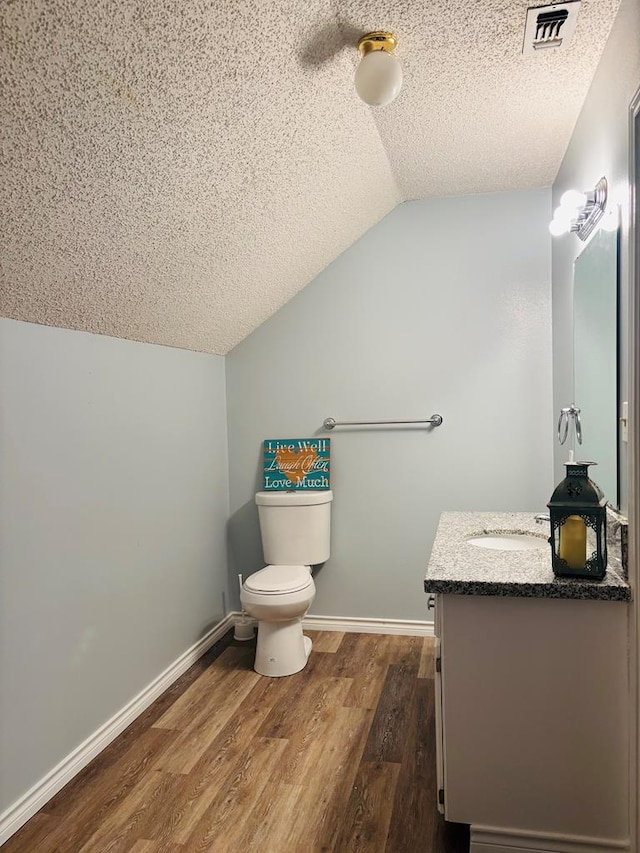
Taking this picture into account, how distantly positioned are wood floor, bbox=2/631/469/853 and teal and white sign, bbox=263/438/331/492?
0.93 metres

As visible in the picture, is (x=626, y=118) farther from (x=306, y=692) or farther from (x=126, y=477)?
(x=306, y=692)

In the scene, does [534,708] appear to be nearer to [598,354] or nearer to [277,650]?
[598,354]

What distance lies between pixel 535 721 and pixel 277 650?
147cm

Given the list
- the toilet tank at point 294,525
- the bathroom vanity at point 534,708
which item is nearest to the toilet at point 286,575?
the toilet tank at point 294,525

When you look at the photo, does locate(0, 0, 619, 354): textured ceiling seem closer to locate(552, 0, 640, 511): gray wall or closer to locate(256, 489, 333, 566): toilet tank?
locate(552, 0, 640, 511): gray wall

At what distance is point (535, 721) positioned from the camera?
1642 millimetres

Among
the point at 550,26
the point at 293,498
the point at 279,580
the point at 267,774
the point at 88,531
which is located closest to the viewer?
the point at 550,26

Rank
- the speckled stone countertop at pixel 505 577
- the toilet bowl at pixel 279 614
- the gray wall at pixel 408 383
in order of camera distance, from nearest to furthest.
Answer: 1. the speckled stone countertop at pixel 505 577
2. the toilet bowl at pixel 279 614
3. the gray wall at pixel 408 383

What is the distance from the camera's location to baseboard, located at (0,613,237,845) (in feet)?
6.07

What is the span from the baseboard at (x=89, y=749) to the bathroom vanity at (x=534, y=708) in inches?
47.6

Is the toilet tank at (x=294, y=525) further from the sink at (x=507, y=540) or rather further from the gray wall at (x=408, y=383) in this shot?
the sink at (x=507, y=540)

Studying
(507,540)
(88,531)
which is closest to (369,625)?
(507,540)

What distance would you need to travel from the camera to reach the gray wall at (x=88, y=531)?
6.20 feet

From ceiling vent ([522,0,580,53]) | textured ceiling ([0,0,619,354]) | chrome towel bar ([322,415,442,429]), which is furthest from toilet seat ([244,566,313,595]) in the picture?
ceiling vent ([522,0,580,53])
